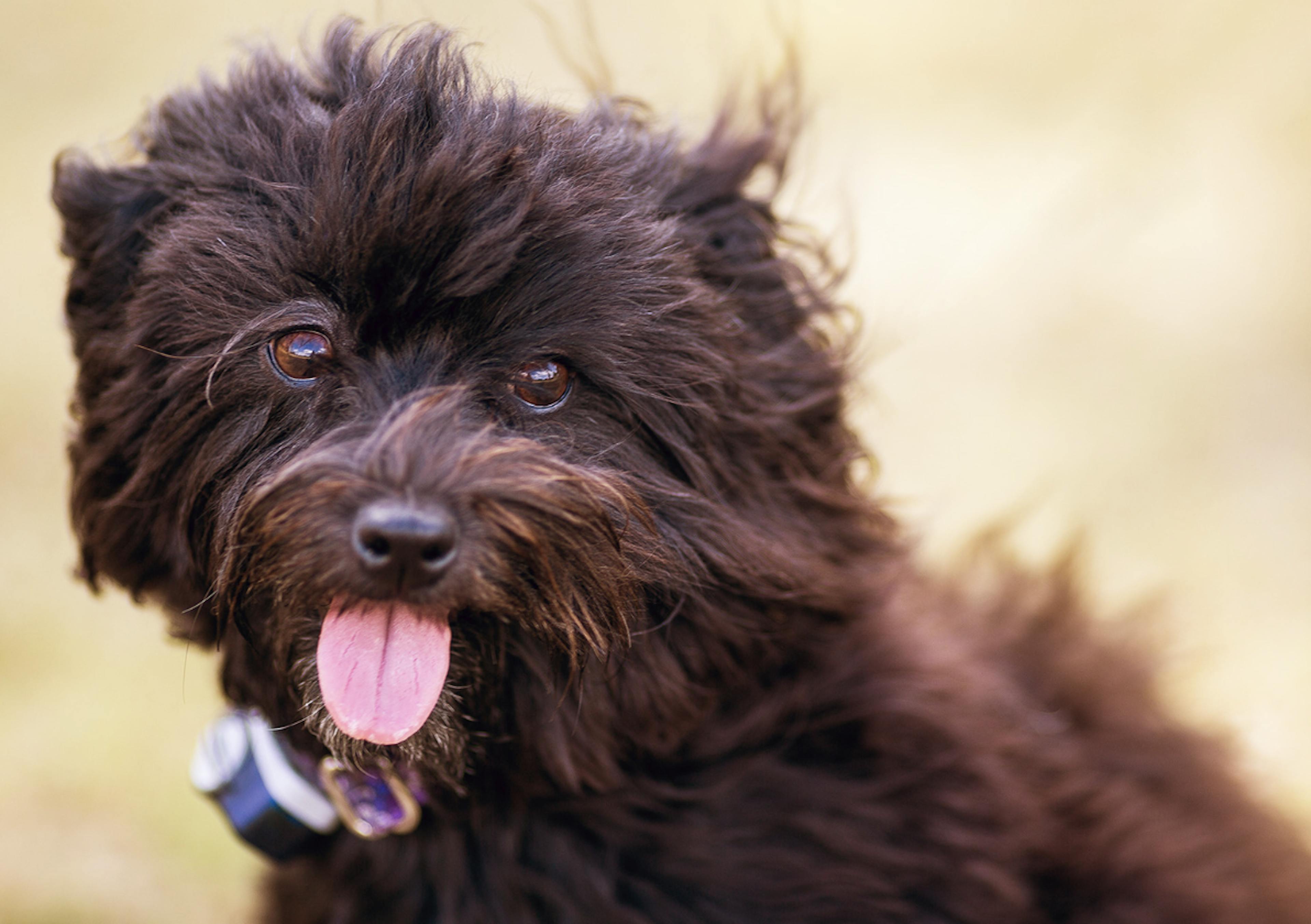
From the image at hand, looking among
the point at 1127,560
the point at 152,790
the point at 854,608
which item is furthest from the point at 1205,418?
the point at 152,790

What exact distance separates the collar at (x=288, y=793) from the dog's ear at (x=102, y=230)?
74 centimetres

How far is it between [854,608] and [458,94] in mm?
1100

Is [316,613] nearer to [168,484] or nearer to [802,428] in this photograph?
[168,484]

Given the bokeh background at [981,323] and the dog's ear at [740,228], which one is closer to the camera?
the dog's ear at [740,228]

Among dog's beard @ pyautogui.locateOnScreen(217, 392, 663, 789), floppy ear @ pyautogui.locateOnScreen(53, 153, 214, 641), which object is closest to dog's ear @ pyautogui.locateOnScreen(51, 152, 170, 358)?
floppy ear @ pyautogui.locateOnScreen(53, 153, 214, 641)

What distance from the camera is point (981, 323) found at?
628 centimetres

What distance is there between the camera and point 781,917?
7.29 feet

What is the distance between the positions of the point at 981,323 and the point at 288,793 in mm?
4770

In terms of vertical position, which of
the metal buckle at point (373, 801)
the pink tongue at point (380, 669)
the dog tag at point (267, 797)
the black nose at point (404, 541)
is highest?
the black nose at point (404, 541)

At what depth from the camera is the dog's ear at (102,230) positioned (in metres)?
2.11

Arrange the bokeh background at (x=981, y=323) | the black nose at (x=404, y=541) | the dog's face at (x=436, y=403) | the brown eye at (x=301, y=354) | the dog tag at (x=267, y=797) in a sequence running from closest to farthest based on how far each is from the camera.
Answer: the black nose at (x=404, y=541) < the dog's face at (x=436, y=403) < the brown eye at (x=301, y=354) < the dog tag at (x=267, y=797) < the bokeh background at (x=981, y=323)

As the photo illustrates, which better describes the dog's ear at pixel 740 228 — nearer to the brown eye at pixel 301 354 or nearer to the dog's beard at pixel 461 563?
the dog's beard at pixel 461 563

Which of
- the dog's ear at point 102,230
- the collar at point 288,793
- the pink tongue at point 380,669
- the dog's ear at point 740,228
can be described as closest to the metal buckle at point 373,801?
the collar at point 288,793

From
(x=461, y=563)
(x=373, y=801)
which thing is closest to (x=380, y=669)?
(x=461, y=563)
